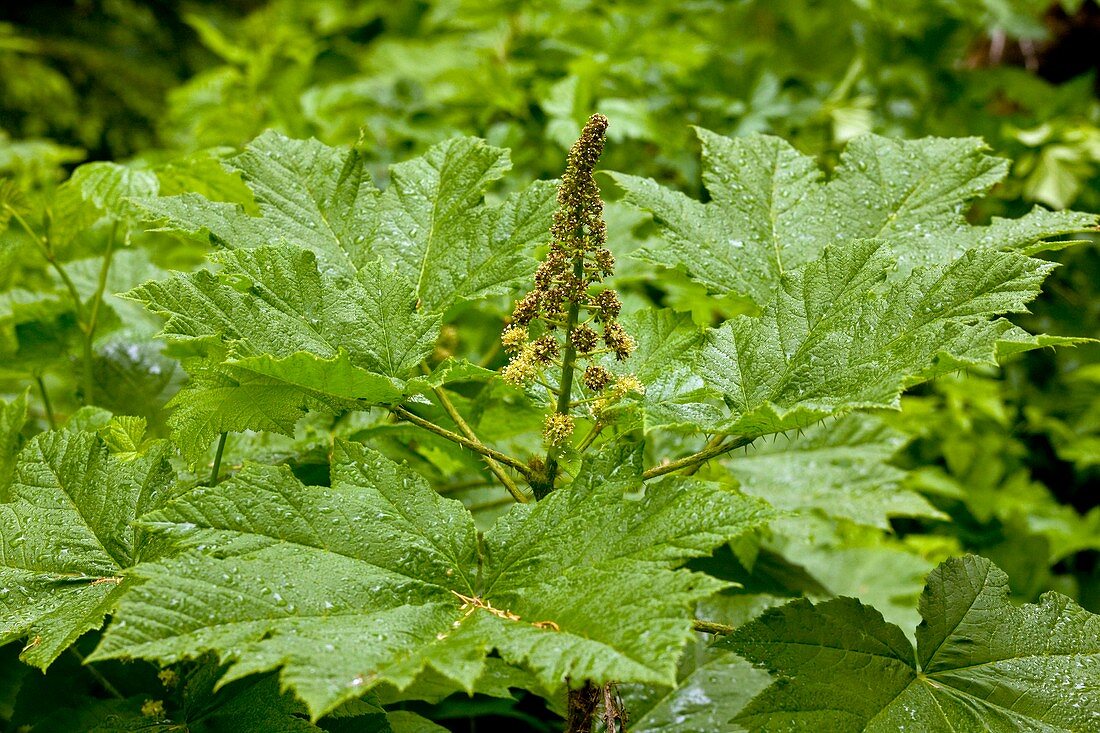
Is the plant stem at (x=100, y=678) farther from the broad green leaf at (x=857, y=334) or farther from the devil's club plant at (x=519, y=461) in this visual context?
the broad green leaf at (x=857, y=334)

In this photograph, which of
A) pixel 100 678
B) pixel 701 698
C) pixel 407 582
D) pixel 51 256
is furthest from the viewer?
pixel 51 256

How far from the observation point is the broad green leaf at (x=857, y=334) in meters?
0.76

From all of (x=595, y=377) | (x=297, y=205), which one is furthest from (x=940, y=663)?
(x=297, y=205)

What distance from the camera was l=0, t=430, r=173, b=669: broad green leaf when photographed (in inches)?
33.2

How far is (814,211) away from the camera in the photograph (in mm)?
1104

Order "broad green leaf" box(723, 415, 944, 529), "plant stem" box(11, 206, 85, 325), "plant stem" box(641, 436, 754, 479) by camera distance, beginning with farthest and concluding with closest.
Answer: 1. "broad green leaf" box(723, 415, 944, 529)
2. "plant stem" box(11, 206, 85, 325)
3. "plant stem" box(641, 436, 754, 479)

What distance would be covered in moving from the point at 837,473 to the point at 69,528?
1294mm

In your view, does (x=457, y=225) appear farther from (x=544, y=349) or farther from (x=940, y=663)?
(x=940, y=663)

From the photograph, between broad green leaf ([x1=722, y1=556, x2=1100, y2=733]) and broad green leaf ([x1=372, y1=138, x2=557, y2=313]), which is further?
broad green leaf ([x1=372, y1=138, x2=557, y2=313])

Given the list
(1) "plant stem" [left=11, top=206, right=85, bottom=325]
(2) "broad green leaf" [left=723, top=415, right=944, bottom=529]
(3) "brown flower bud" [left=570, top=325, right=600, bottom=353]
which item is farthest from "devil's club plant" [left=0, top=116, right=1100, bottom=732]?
(2) "broad green leaf" [left=723, top=415, right=944, bottom=529]

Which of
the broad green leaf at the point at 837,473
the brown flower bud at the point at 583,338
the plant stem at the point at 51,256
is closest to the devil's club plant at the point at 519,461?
the brown flower bud at the point at 583,338

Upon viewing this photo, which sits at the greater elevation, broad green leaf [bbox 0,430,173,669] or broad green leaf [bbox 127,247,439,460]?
broad green leaf [bbox 127,247,439,460]

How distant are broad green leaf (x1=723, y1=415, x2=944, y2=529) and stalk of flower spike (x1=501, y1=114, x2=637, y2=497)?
2.43ft

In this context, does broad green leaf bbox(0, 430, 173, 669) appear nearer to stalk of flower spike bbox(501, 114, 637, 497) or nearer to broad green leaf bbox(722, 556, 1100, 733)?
stalk of flower spike bbox(501, 114, 637, 497)
